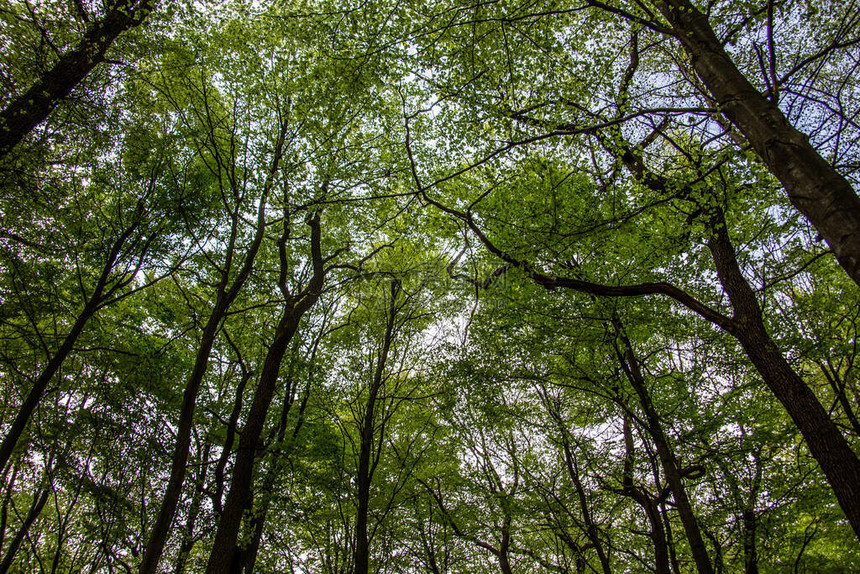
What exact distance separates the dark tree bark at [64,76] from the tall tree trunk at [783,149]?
7476 mm

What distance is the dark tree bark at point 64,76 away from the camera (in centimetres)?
526

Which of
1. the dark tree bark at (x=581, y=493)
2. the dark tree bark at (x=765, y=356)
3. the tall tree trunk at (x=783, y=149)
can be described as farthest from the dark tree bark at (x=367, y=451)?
the tall tree trunk at (x=783, y=149)

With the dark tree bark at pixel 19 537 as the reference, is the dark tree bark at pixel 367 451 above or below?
above

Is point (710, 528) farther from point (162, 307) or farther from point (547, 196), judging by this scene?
point (162, 307)

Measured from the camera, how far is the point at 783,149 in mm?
2727

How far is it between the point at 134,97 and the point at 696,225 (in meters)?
10.2

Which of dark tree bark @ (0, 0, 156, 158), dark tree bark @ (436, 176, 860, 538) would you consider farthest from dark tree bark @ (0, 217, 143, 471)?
dark tree bark @ (436, 176, 860, 538)

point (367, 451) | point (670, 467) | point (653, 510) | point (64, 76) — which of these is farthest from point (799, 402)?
point (64, 76)

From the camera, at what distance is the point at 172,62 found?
7.36 m

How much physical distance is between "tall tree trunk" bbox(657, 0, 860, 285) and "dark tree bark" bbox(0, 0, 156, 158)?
7476 mm

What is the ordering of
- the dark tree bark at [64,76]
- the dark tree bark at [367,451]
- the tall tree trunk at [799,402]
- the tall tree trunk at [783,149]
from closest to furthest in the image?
the tall tree trunk at [783,149] < the tall tree trunk at [799,402] < the dark tree bark at [64,76] < the dark tree bark at [367,451]

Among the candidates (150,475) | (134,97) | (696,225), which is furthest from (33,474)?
(696,225)

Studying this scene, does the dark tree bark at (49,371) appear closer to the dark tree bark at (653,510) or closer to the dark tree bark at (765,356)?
the dark tree bark at (765,356)

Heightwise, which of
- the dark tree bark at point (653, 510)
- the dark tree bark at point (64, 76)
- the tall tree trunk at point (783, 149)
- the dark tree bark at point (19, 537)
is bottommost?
the dark tree bark at point (19, 537)
